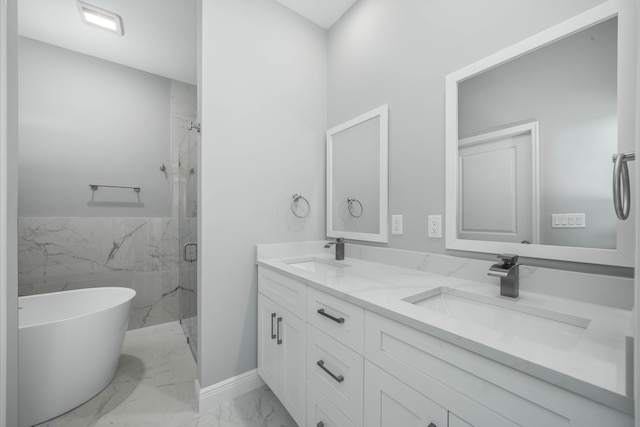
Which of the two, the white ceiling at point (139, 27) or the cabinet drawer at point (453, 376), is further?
the white ceiling at point (139, 27)

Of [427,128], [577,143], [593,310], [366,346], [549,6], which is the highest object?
[549,6]

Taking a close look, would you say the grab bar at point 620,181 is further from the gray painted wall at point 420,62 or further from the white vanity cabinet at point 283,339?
the white vanity cabinet at point 283,339

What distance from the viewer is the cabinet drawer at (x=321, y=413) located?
0.98m

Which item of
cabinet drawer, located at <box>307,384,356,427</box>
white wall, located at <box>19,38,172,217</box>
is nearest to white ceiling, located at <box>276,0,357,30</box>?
white wall, located at <box>19,38,172,217</box>

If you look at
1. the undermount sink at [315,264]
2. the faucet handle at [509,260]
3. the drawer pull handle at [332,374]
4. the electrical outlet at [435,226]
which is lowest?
the drawer pull handle at [332,374]

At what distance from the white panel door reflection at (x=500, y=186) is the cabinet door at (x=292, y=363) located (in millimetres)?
927

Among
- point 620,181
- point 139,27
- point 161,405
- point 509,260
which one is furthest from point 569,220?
point 139,27

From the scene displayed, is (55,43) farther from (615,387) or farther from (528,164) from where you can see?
(615,387)

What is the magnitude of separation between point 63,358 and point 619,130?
2.71 m

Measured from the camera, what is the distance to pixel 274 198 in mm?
1797

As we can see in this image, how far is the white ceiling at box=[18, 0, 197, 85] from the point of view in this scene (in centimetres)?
191

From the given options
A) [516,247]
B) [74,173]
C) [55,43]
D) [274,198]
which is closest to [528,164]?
[516,247]

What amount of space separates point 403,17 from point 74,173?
303 centimetres

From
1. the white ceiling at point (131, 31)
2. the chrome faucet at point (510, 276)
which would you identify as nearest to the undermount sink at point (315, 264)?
the chrome faucet at point (510, 276)
